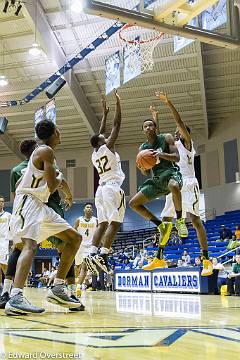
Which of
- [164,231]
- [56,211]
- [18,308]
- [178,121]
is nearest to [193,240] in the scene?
[164,231]

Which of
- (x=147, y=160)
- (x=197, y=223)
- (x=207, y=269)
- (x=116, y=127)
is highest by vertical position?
(x=116, y=127)

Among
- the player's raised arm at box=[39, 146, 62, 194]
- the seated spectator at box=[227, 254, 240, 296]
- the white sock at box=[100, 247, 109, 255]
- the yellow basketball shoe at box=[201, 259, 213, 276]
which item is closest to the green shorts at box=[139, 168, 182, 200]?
the white sock at box=[100, 247, 109, 255]

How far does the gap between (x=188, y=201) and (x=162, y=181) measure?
0.80 m

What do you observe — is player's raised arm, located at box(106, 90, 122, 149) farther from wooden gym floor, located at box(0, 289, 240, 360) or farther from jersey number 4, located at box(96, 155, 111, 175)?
wooden gym floor, located at box(0, 289, 240, 360)

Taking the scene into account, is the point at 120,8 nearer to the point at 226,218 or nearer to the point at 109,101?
the point at 109,101

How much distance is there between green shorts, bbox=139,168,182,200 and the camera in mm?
5879

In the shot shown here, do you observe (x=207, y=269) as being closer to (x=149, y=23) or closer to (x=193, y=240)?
(x=149, y=23)

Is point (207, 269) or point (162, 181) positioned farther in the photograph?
point (207, 269)

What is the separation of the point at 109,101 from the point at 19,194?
18.1 metres

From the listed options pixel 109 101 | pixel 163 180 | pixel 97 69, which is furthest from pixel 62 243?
pixel 109 101

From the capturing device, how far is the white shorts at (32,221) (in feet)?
12.5

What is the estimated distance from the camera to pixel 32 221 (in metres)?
3.84

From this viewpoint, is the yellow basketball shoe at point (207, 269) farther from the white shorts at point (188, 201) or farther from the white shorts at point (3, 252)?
the white shorts at point (3, 252)

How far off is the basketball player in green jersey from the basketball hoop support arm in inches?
51.6
